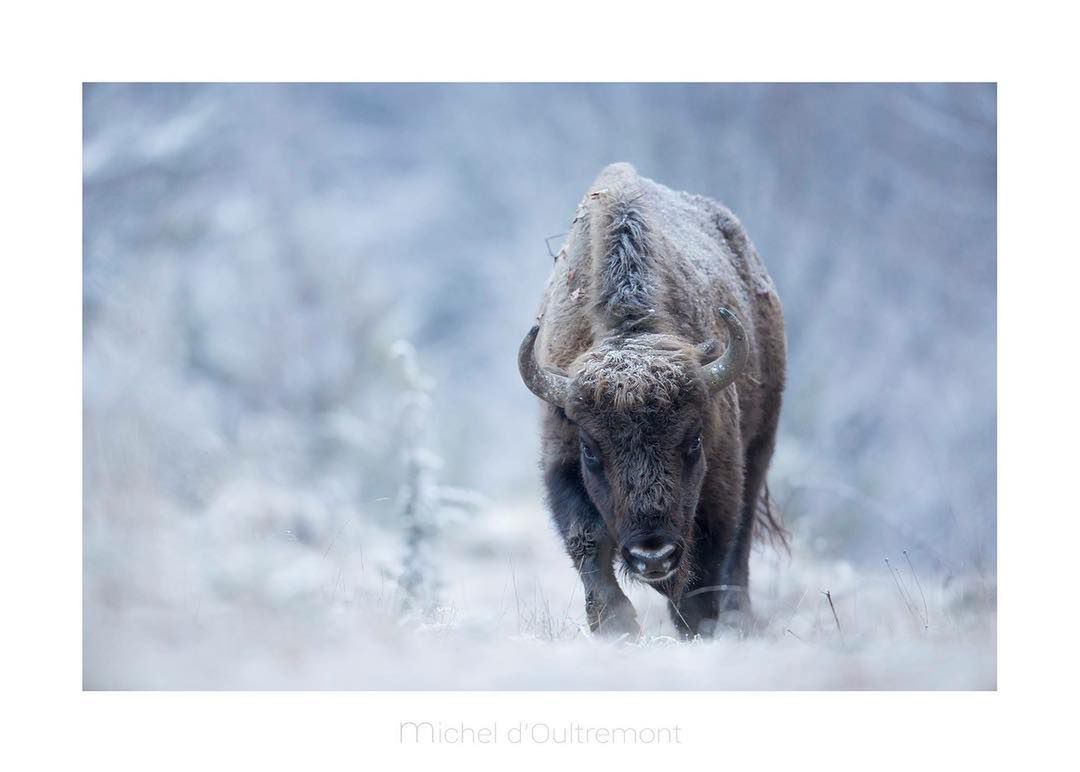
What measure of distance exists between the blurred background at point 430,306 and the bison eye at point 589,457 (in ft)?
3.43

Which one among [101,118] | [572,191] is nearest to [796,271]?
[572,191]

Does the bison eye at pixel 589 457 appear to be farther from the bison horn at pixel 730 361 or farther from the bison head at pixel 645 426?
the bison horn at pixel 730 361

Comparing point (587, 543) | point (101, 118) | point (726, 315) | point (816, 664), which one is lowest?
point (816, 664)

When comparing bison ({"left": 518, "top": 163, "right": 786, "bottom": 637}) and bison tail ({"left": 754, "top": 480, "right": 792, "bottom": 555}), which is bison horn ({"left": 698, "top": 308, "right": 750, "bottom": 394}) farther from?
bison tail ({"left": 754, "top": 480, "right": 792, "bottom": 555})

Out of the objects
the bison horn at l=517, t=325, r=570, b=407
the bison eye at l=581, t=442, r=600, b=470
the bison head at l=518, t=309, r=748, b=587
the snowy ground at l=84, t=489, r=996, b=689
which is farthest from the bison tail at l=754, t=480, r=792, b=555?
the bison horn at l=517, t=325, r=570, b=407

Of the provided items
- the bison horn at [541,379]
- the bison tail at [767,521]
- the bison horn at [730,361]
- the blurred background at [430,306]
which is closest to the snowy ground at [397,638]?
the blurred background at [430,306]

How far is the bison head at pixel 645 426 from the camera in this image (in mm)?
5742

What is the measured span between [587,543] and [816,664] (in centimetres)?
129

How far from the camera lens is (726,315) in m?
6.02

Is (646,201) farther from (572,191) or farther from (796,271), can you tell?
(572,191)

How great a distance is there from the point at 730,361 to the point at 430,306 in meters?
14.0

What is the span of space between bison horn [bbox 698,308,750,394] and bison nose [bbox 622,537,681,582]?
850mm

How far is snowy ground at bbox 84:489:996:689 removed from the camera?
5797 millimetres

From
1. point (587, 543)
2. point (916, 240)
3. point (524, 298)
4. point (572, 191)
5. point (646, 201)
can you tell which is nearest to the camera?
point (587, 543)
